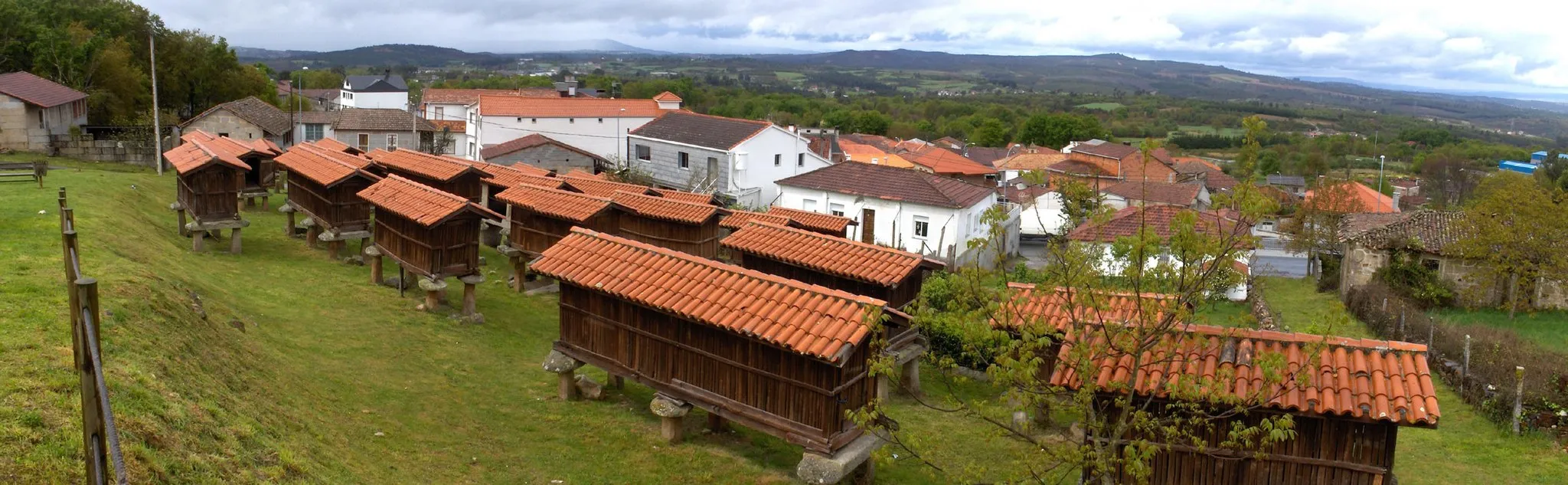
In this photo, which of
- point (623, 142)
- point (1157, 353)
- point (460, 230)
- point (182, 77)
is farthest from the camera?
point (623, 142)

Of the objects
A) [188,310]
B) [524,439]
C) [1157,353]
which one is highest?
[1157,353]

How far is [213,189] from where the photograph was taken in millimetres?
23203

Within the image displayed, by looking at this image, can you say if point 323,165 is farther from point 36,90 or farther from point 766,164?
point 766,164

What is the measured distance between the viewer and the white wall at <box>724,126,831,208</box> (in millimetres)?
46875

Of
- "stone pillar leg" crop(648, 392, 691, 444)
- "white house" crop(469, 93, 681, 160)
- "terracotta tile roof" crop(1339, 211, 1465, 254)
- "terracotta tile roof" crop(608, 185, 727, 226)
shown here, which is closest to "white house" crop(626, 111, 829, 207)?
"white house" crop(469, 93, 681, 160)

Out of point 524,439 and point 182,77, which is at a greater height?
point 182,77

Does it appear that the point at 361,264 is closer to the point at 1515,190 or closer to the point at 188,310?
the point at 188,310

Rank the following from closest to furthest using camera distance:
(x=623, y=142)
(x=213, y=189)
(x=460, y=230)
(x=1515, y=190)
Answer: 1. (x=460, y=230)
2. (x=213, y=189)
3. (x=1515, y=190)
4. (x=623, y=142)

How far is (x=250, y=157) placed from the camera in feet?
99.3

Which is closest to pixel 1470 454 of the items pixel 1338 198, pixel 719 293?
pixel 719 293

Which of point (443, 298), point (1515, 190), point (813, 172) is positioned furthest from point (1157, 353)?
point (813, 172)

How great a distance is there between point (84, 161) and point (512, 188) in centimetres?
2246

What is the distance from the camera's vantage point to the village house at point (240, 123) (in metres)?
43.7

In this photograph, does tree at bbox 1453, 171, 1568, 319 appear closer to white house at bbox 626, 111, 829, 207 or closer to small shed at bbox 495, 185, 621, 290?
small shed at bbox 495, 185, 621, 290
